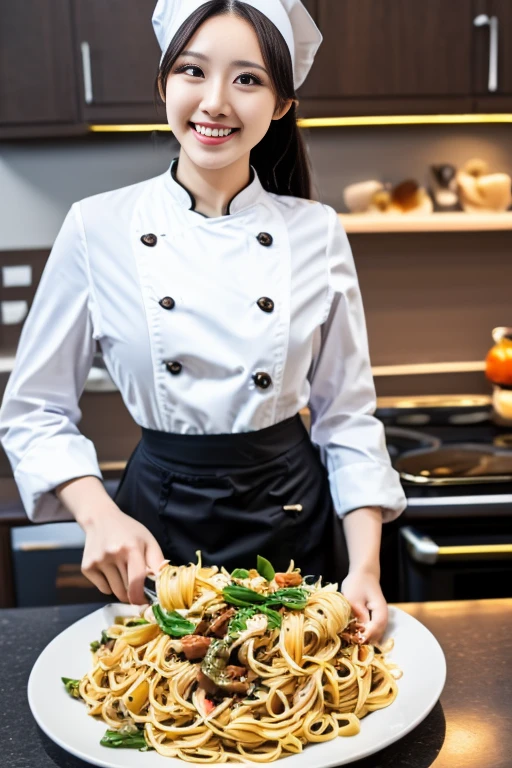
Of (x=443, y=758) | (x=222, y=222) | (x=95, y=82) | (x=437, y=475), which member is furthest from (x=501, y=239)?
(x=443, y=758)

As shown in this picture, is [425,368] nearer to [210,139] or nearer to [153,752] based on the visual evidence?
[210,139]

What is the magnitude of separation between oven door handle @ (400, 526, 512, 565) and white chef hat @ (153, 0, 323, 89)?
958mm

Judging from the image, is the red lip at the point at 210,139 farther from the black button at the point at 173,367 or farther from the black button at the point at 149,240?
the black button at the point at 173,367

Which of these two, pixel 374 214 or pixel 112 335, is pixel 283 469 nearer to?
pixel 112 335

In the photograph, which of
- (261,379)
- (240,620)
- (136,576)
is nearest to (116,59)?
(261,379)

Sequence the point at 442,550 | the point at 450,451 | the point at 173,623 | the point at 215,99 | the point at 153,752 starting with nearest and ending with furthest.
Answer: the point at 153,752 < the point at 173,623 < the point at 215,99 < the point at 442,550 < the point at 450,451

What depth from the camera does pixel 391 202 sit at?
7.86 ft

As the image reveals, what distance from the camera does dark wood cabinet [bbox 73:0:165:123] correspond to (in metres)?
1.97

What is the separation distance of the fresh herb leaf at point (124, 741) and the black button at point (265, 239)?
2.16 ft

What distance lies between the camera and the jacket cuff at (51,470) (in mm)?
1034

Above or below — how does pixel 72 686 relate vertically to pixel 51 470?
below

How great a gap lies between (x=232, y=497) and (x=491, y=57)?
148 centimetres

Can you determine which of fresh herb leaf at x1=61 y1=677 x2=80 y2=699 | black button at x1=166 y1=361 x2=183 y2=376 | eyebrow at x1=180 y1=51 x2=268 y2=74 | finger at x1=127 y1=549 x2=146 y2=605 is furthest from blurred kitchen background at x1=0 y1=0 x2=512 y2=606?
fresh herb leaf at x1=61 y1=677 x2=80 y2=699

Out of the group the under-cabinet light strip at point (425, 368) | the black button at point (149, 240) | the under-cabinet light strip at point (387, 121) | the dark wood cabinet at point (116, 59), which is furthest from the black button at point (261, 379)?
the under-cabinet light strip at point (425, 368)
